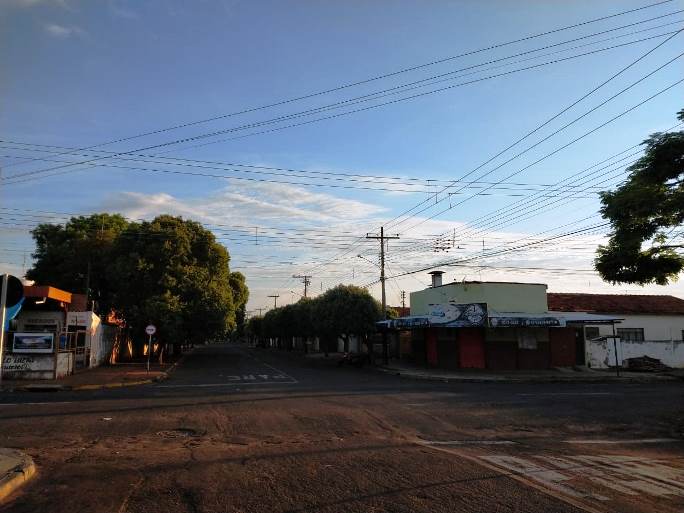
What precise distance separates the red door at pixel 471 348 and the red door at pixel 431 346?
8.65ft

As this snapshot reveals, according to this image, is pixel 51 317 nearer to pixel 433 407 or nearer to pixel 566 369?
pixel 433 407

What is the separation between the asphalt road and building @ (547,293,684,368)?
1817cm

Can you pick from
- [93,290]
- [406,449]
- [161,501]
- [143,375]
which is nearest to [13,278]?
[161,501]

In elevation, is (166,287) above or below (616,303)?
above

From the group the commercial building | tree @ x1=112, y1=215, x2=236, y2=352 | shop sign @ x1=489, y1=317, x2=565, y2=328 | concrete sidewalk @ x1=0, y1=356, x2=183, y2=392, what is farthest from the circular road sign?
tree @ x1=112, y1=215, x2=236, y2=352

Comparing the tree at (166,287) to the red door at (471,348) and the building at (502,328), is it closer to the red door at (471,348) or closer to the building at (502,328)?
the building at (502,328)

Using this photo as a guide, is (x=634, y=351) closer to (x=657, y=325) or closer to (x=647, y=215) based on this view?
(x=657, y=325)

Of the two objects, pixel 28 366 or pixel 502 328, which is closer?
pixel 28 366

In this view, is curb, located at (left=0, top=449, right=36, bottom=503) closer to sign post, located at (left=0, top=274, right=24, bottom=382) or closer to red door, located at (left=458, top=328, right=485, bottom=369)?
sign post, located at (left=0, top=274, right=24, bottom=382)

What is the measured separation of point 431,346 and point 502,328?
546cm

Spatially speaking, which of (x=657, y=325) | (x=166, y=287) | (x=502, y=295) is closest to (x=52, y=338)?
(x=166, y=287)

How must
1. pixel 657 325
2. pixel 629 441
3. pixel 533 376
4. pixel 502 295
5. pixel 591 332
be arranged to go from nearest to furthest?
pixel 629 441, pixel 533 376, pixel 502 295, pixel 591 332, pixel 657 325

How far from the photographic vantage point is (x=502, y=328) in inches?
1334

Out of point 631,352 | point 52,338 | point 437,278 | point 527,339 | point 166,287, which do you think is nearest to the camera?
point 52,338
